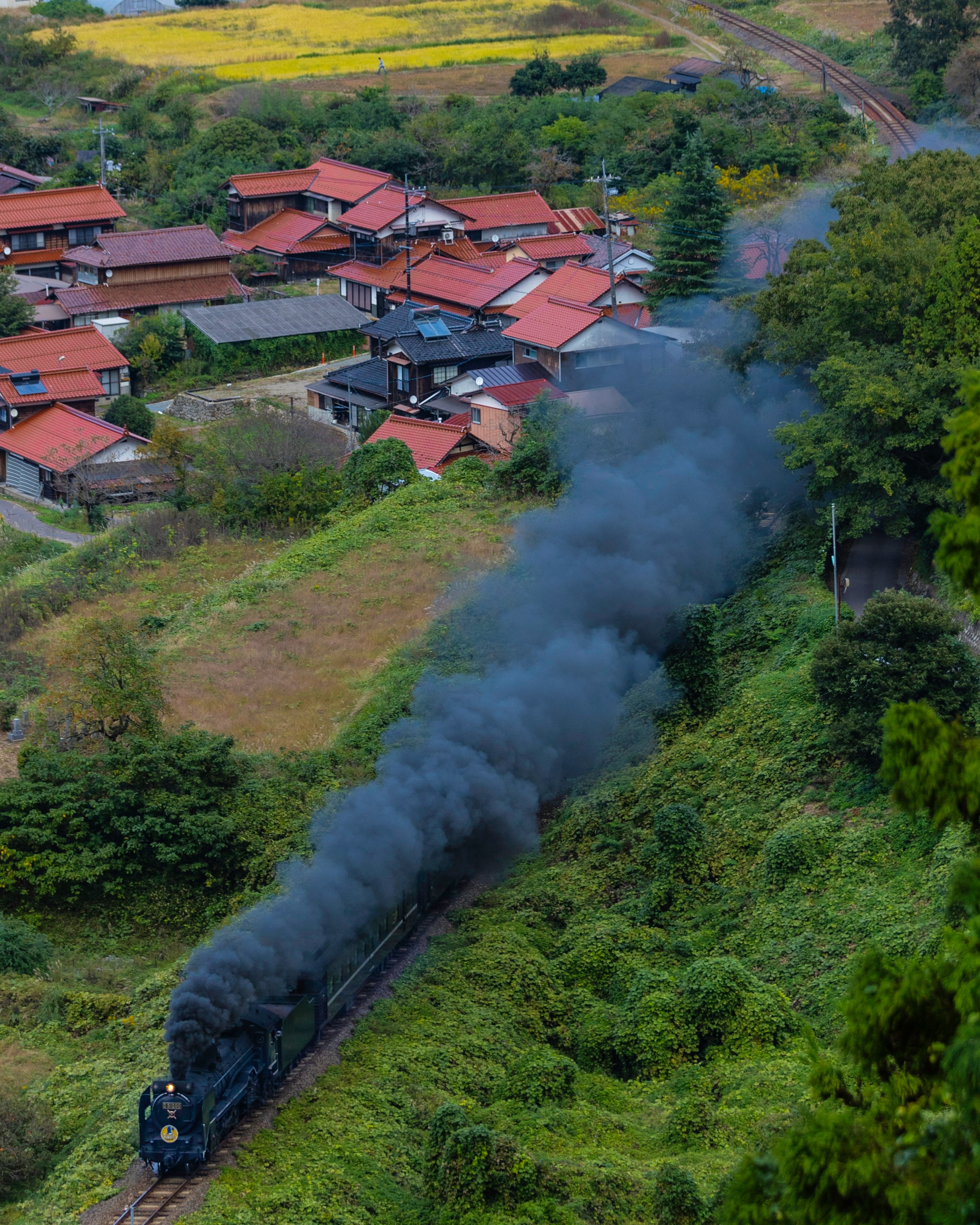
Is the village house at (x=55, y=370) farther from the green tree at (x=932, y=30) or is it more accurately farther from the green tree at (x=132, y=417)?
the green tree at (x=932, y=30)

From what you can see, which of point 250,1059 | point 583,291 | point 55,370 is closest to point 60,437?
point 55,370

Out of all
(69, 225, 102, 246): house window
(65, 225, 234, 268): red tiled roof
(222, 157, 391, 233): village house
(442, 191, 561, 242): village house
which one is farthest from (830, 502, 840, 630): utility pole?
(69, 225, 102, 246): house window

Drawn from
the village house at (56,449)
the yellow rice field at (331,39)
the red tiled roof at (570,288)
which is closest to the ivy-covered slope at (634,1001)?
the red tiled roof at (570,288)

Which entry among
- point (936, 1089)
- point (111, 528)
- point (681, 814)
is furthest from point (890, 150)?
point (936, 1089)

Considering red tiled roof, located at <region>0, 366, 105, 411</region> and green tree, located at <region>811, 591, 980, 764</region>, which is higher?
green tree, located at <region>811, 591, 980, 764</region>

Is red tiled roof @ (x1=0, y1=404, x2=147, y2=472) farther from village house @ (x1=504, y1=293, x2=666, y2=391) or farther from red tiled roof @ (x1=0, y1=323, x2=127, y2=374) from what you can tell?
village house @ (x1=504, y1=293, x2=666, y2=391)

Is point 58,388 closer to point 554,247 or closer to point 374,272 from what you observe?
point 374,272
